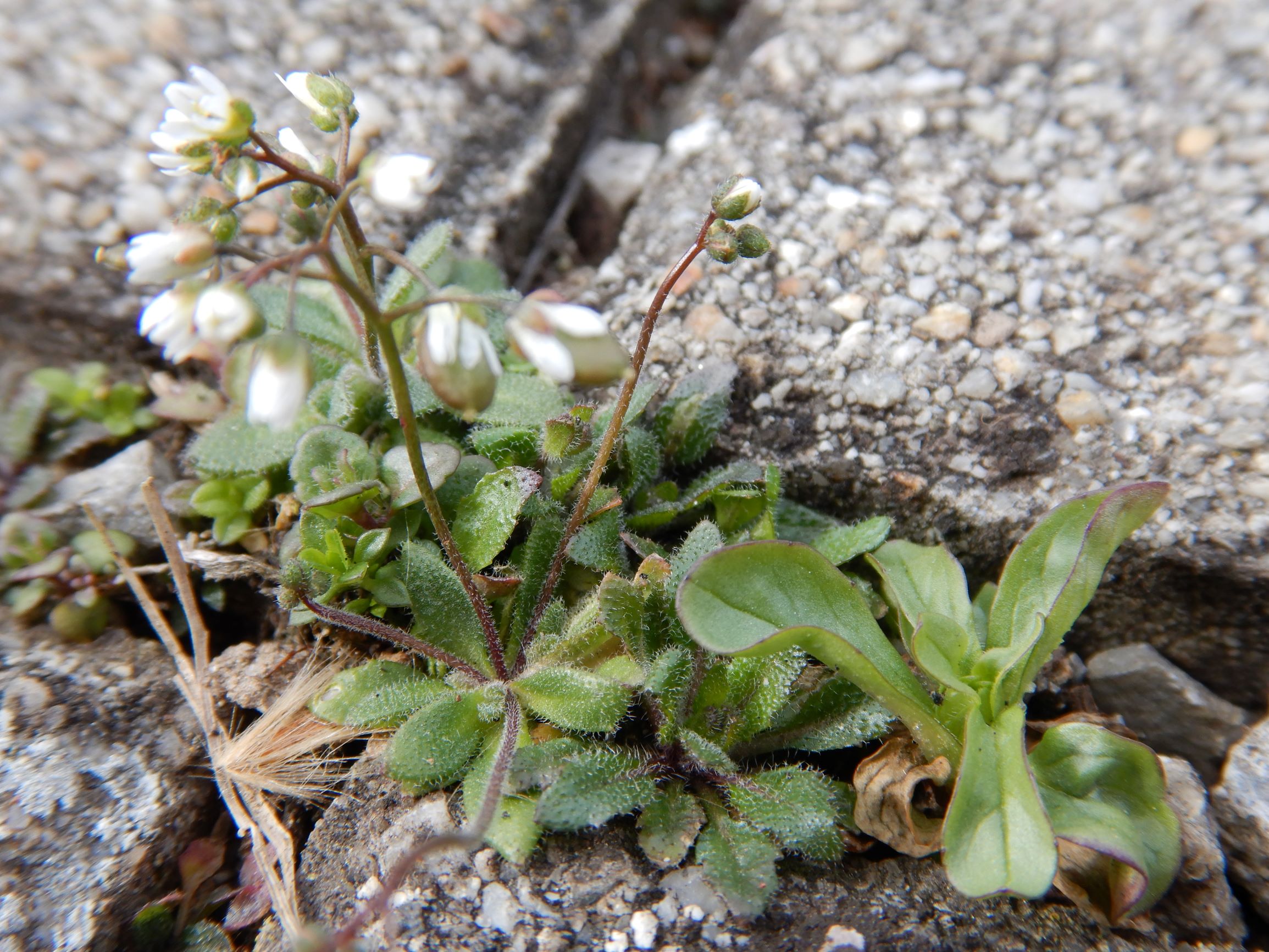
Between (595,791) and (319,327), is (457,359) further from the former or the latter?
(319,327)

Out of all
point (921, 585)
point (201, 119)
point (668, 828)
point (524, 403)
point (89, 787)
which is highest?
point (201, 119)

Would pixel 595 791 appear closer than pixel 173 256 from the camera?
No

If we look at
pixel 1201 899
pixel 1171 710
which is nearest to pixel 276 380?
pixel 1201 899

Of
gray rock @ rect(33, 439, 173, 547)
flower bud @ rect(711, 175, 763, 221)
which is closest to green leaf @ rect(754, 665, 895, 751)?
flower bud @ rect(711, 175, 763, 221)

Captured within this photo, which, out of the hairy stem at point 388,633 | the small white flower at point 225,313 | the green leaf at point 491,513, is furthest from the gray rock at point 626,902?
the small white flower at point 225,313

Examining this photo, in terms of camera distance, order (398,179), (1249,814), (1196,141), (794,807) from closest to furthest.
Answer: (398,179) → (794,807) → (1249,814) → (1196,141)

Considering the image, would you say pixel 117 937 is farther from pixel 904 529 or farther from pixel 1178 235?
pixel 1178 235
